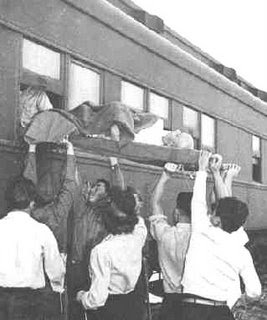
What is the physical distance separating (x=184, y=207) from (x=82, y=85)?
1.53 meters

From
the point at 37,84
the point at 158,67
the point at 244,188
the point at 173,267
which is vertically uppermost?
the point at 158,67

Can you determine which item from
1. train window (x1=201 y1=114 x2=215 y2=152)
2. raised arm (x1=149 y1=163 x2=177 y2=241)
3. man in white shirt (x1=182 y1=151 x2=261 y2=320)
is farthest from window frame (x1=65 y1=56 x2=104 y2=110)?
train window (x1=201 y1=114 x2=215 y2=152)

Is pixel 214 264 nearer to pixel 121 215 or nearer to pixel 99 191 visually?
pixel 121 215

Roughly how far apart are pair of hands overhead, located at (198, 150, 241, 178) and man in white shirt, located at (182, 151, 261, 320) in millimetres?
508

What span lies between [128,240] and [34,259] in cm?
55

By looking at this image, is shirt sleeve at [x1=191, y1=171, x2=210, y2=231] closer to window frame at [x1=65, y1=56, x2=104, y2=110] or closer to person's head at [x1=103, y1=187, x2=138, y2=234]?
person's head at [x1=103, y1=187, x2=138, y2=234]

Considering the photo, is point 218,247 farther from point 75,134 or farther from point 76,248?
point 75,134

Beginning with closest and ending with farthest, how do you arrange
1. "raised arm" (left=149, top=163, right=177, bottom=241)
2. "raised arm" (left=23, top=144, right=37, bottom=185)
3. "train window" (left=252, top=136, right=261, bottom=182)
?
"raised arm" (left=149, top=163, right=177, bottom=241), "raised arm" (left=23, top=144, right=37, bottom=185), "train window" (left=252, top=136, right=261, bottom=182)

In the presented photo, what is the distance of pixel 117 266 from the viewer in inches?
123

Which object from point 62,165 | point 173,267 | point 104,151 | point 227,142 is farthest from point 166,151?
point 227,142

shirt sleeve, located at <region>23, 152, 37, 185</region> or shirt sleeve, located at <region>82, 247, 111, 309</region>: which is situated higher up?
shirt sleeve, located at <region>23, 152, 37, 185</region>

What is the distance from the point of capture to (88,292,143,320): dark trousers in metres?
3.15

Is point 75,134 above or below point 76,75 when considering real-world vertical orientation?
below

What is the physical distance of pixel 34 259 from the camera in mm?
2982
